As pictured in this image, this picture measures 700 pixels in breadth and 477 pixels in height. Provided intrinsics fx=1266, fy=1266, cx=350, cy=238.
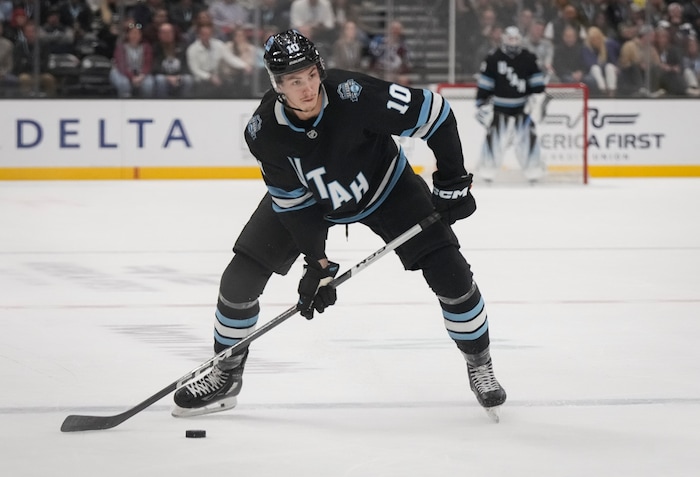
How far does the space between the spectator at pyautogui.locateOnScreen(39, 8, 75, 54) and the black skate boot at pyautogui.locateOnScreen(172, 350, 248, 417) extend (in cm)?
809

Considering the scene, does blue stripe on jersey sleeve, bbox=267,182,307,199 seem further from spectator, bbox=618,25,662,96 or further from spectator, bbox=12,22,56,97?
spectator, bbox=618,25,662,96

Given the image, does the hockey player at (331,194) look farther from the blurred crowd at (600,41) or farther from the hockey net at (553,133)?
the blurred crowd at (600,41)

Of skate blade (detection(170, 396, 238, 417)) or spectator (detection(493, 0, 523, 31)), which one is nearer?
skate blade (detection(170, 396, 238, 417))

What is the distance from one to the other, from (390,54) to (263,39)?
1146 mm

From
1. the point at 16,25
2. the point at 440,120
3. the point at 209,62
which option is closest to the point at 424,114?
the point at 440,120

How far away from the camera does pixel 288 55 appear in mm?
2877

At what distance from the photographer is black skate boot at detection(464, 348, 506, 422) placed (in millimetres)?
3096

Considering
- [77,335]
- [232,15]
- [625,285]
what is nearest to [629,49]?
[232,15]

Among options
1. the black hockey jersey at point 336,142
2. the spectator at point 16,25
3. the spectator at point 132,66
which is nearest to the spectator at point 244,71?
the spectator at point 132,66

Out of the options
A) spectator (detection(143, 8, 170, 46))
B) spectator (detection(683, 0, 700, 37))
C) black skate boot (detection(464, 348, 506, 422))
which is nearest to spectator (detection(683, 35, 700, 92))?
spectator (detection(683, 0, 700, 37))

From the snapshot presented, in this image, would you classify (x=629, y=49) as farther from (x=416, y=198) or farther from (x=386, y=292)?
(x=416, y=198)

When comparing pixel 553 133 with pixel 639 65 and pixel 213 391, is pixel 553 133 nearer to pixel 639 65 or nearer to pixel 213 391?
pixel 639 65

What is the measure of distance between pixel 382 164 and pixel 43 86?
7943 millimetres

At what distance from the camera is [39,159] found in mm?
10406
